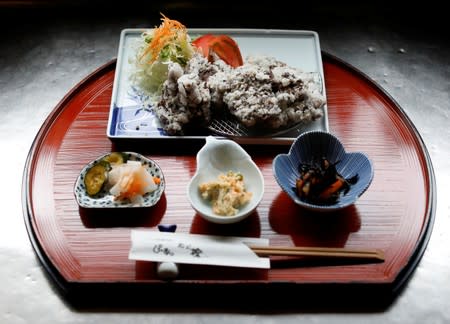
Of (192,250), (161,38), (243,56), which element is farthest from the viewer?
(243,56)

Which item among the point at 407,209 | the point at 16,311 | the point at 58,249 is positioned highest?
the point at 407,209

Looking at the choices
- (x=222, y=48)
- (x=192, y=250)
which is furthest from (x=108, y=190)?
(x=222, y=48)

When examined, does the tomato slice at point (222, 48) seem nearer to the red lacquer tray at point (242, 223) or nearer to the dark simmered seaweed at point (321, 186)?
the red lacquer tray at point (242, 223)

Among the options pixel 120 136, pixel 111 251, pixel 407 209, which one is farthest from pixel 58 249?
pixel 407 209

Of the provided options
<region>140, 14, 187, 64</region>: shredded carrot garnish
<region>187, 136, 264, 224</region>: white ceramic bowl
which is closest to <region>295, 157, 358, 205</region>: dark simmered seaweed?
<region>187, 136, 264, 224</region>: white ceramic bowl

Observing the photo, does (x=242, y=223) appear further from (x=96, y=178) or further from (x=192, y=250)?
(x=96, y=178)

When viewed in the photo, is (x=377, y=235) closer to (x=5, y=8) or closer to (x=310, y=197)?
(x=310, y=197)

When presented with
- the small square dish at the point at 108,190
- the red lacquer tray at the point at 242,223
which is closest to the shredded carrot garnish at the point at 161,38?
the red lacquer tray at the point at 242,223
